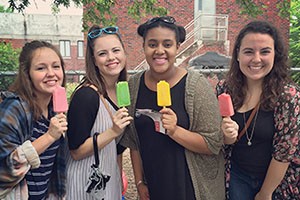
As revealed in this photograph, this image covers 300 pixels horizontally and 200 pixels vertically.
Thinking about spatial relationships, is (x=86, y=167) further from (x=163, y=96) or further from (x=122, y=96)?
(x=163, y=96)

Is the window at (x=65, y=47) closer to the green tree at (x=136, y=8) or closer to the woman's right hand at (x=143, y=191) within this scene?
the green tree at (x=136, y=8)

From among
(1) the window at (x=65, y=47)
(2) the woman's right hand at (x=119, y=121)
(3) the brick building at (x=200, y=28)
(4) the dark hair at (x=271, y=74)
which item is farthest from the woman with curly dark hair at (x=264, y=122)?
(1) the window at (x=65, y=47)

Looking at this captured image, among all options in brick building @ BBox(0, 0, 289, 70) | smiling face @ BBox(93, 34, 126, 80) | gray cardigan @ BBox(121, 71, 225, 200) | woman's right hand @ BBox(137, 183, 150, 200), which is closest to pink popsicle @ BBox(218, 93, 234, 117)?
gray cardigan @ BBox(121, 71, 225, 200)

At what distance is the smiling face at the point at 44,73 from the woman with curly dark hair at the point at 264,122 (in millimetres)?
1287

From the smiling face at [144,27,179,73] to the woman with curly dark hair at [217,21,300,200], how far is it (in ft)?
1.87

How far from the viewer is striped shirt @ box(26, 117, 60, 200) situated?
2205mm

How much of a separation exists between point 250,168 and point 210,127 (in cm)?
51

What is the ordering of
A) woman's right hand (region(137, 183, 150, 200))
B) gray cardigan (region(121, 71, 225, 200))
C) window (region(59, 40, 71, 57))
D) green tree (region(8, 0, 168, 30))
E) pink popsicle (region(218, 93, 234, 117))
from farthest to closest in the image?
1. window (region(59, 40, 71, 57))
2. green tree (region(8, 0, 168, 30))
3. woman's right hand (region(137, 183, 150, 200))
4. gray cardigan (region(121, 71, 225, 200))
5. pink popsicle (region(218, 93, 234, 117))

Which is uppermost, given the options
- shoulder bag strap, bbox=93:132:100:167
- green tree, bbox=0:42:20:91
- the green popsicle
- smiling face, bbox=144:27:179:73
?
green tree, bbox=0:42:20:91

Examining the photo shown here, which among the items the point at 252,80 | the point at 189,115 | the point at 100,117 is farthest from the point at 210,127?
the point at 100,117

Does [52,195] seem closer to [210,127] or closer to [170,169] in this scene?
[170,169]

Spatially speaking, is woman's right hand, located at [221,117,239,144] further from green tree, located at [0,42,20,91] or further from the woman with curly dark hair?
green tree, located at [0,42,20,91]

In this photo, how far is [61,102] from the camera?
7.14ft

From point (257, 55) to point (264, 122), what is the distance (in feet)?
1.67
